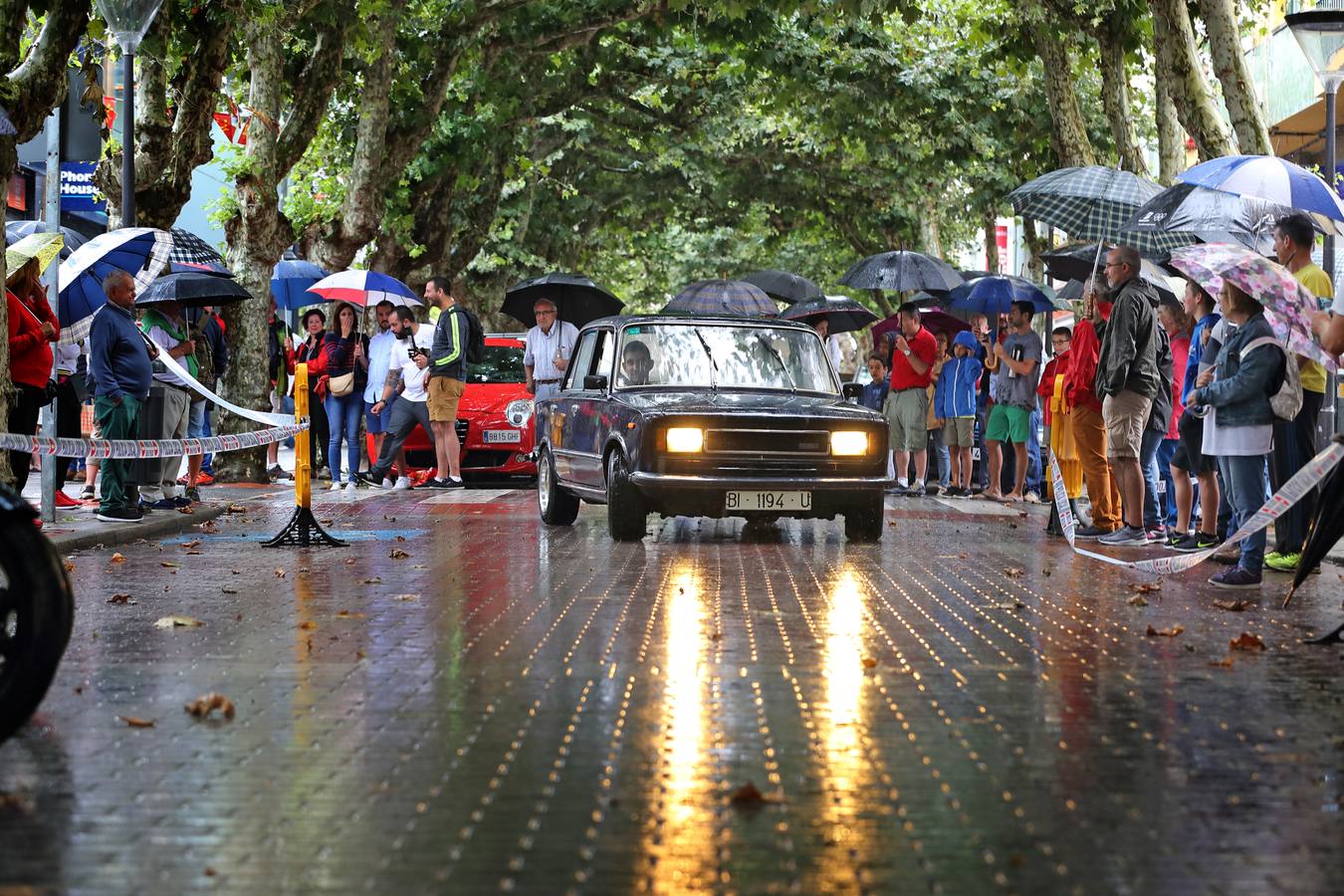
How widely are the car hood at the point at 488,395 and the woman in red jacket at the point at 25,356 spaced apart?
786 cm

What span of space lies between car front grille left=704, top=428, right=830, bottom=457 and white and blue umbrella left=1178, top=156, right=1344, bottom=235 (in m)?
3.15

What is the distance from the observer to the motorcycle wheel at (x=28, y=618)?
5.55 m

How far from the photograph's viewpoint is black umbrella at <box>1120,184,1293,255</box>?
13203mm

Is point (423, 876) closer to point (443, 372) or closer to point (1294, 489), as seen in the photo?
point (1294, 489)

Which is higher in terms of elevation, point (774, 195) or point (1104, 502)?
point (774, 195)

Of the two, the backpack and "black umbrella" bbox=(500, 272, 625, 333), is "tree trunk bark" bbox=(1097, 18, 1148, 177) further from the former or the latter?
the backpack

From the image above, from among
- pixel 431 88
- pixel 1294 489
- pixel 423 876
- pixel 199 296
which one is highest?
pixel 431 88

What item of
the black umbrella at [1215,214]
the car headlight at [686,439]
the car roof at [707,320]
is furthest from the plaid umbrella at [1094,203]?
the car headlight at [686,439]

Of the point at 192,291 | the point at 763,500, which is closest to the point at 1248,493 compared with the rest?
the point at 763,500

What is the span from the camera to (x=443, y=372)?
66.7ft

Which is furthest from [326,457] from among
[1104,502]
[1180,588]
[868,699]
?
[868,699]

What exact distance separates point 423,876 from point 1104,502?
11.1 m

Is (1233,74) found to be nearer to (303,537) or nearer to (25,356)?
(303,537)

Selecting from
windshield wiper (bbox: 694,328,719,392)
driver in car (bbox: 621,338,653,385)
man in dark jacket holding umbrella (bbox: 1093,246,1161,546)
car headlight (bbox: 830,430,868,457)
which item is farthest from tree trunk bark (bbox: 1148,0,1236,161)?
driver in car (bbox: 621,338,653,385)
